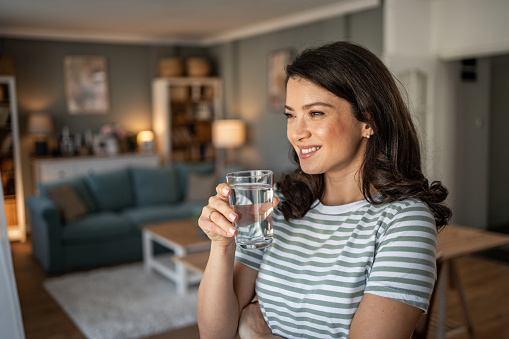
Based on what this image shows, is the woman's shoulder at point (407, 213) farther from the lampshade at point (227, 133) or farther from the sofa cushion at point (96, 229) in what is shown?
the lampshade at point (227, 133)

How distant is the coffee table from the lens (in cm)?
398

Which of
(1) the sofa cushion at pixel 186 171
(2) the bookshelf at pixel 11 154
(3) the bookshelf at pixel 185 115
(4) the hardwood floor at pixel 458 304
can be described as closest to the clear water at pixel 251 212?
(4) the hardwood floor at pixel 458 304

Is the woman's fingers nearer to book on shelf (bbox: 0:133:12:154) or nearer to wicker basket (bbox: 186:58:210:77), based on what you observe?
book on shelf (bbox: 0:133:12:154)

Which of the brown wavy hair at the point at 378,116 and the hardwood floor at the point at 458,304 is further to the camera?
the hardwood floor at the point at 458,304

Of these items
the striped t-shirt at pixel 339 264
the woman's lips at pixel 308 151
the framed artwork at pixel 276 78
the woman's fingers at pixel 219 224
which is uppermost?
the framed artwork at pixel 276 78

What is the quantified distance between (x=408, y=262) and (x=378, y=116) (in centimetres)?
34

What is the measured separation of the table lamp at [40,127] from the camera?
19.7 ft

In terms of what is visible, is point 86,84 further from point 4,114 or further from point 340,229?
point 340,229

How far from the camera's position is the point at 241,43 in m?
6.91

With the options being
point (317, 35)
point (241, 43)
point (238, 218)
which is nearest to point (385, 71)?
point (238, 218)

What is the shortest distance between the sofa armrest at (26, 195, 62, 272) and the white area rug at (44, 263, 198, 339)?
18 cm

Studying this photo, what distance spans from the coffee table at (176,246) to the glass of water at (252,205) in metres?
2.66

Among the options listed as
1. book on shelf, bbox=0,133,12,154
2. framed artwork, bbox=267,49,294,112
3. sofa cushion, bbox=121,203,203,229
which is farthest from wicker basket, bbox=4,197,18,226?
framed artwork, bbox=267,49,294,112

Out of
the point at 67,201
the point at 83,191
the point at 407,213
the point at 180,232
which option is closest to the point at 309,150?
the point at 407,213
